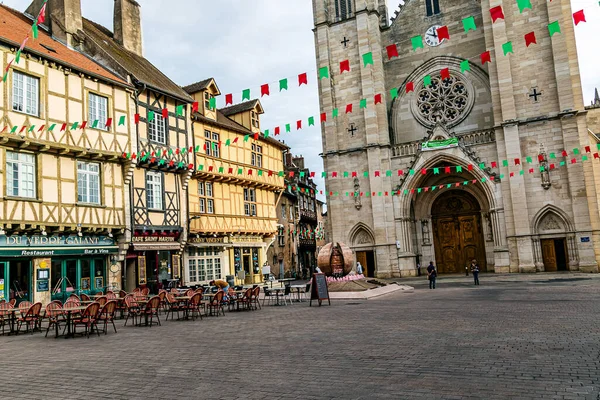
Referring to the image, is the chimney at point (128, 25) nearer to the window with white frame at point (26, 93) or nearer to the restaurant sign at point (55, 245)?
the window with white frame at point (26, 93)

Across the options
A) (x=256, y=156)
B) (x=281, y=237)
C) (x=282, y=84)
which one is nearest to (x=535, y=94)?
(x=256, y=156)

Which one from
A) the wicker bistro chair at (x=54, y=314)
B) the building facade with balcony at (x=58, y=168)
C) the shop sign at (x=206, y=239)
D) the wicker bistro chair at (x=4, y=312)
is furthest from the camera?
the shop sign at (x=206, y=239)

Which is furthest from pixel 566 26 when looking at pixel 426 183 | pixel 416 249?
pixel 416 249

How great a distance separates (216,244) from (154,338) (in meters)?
16.2

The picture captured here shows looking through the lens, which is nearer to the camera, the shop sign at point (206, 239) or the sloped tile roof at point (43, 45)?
the sloped tile roof at point (43, 45)

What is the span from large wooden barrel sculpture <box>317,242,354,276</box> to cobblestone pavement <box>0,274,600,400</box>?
26.2 feet

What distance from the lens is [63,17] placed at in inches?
819

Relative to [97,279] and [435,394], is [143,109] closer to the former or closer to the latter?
[97,279]

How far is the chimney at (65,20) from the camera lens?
2084cm

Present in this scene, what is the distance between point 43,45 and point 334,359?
1718 centimetres

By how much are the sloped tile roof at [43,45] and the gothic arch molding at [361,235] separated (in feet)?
→ 55.7

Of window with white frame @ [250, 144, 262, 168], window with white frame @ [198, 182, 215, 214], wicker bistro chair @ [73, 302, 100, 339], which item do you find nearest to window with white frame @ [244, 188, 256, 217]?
window with white frame @ [250, 144, 262, 168]

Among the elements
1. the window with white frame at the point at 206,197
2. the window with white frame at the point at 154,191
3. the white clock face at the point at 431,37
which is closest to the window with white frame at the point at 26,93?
the window with white frame at the point at 154,191

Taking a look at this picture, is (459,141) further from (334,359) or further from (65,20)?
(334,359)
